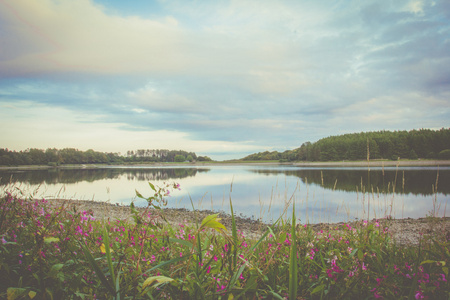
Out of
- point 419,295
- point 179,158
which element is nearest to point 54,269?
point 419,295

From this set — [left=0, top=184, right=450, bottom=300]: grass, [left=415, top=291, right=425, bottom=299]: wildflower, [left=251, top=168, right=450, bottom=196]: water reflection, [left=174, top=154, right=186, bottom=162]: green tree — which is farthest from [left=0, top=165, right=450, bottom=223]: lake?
[left=174, top=154, right=186, bottom=162]: green tree

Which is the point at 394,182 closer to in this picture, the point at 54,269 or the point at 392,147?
the point at 54,269

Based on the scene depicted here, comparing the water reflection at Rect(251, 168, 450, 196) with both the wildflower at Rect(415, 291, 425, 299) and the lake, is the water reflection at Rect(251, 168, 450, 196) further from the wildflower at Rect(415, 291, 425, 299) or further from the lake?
the wildflower at Rect(415, 291, 425, 299)

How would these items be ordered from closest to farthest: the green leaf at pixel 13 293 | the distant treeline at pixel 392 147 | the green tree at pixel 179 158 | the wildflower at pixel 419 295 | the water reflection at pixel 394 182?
the green leaf at pixel 13 293 → the wildflower at pixel 419 295 → the water reflection at pixel 394 182 → the distant treeline at pixel 392 147 → the green tree at pixel 179 158

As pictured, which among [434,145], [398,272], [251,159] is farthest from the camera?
[251,159]

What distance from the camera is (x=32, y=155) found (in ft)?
389

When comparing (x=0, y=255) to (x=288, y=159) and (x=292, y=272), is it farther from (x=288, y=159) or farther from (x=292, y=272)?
(x=288, y=159)

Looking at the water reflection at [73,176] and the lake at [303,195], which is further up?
the lake at [303,195]

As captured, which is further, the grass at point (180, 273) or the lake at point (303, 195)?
the lake at point (303, 195)

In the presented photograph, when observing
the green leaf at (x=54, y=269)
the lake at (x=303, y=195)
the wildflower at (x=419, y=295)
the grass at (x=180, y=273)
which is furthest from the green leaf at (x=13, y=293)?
the wildflower at (x=419, y=295)

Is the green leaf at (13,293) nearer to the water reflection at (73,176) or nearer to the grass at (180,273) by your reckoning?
the grass at (180,273)

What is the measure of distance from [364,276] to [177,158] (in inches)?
7448

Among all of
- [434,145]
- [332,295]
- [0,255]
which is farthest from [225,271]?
[434,145]

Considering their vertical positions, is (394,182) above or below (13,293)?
below
